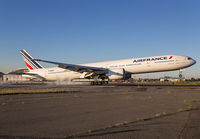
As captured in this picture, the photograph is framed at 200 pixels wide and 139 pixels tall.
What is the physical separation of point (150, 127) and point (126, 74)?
106 feet

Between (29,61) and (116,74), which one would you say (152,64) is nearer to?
(116,74)

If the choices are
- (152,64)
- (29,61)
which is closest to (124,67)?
(152,64)

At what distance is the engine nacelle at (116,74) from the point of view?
1372 inches

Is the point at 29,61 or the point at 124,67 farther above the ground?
the point at 29,61

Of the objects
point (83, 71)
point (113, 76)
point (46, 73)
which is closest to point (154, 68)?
point (113, 76)

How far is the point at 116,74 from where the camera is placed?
3519cm

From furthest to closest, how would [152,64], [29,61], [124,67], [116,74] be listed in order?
[29,61], [124,67], [116,74], [152,64]

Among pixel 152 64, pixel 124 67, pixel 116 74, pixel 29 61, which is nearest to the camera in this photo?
pixel 152 64

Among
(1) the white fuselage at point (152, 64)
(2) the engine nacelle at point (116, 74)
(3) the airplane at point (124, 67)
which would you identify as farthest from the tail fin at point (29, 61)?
(2) the engine nacelle at point (116, 74)

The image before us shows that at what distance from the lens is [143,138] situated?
4.40m

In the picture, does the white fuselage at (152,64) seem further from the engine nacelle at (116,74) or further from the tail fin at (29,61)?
the tail fin at (29,61)

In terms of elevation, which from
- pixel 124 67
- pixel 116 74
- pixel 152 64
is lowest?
pixel 116 74

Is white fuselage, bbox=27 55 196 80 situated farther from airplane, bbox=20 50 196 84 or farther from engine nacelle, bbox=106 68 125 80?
engine nacelle, bbox=106 68 125 80

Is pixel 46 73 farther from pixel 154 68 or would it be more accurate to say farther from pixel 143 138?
pixel 143 138
